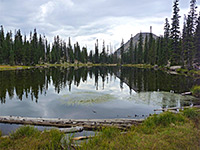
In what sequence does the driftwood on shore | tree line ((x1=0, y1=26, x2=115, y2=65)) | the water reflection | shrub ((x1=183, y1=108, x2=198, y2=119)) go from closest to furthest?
1. the driftwood on shore
2. shrub ((x1=183, y1=108, x2=198, y2=119))
3. the water reflection
4. tree line ((x1=0, y1=26, x2=115, y2=65))

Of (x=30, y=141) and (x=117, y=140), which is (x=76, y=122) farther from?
(x=117, y=140)

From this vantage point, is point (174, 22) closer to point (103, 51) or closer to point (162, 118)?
point (162, 118)

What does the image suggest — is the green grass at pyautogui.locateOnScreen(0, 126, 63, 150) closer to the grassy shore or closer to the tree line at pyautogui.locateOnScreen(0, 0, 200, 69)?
the grassy shore

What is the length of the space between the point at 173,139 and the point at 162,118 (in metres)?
2.98

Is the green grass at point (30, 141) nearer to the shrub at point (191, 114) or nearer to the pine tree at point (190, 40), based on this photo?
the shrub at point (191, 114)

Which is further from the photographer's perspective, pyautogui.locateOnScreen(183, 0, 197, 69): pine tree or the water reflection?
pyautogui.locateOnScreen(183, 0, 197, 69): pine tree

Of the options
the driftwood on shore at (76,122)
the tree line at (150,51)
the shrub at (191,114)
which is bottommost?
the driftwood on shore at (76,122)

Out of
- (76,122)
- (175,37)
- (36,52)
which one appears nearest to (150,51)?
(175,37)

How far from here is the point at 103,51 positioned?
130 metres

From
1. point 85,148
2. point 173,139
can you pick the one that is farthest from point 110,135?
point 173,139

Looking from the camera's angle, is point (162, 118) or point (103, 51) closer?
point (162, 118)

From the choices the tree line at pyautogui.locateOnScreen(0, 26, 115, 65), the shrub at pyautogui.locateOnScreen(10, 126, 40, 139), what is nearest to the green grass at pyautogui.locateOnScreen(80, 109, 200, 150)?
the shrub at pyautogui.locateOnScreen(10, 126, 40, 139)

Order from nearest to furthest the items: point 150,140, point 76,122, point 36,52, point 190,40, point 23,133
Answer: point 150,140
point 23,133
point 76,122
point 190,40
point 36,52

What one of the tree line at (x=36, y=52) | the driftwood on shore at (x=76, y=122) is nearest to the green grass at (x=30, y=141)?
the driftwood on shore at (x=76, y=122)
